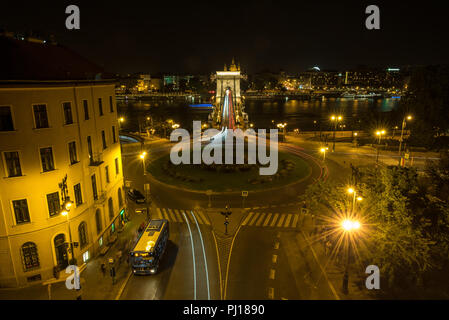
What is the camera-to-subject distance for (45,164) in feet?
61.1

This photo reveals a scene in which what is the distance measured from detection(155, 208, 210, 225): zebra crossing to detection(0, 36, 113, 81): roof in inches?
532

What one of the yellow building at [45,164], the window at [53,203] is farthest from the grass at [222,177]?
the window at [53,203]

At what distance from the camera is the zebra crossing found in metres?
28.2

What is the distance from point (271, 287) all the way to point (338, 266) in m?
5.27

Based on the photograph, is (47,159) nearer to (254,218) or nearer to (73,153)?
(73,153)

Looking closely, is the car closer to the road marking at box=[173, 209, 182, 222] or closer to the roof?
the road marking at box=[173, 209, 182, 222]

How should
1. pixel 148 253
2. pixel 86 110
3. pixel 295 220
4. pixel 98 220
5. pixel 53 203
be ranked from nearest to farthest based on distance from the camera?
pixel 53 203
pixel 148 253
pixel 86 110
pixel 98 220
pixel 295 220

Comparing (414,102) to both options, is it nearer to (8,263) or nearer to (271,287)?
(271,287)

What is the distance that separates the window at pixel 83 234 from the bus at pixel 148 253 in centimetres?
415

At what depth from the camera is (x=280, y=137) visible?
209ft

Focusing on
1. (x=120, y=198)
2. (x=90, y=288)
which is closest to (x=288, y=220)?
(x=120, y=198)

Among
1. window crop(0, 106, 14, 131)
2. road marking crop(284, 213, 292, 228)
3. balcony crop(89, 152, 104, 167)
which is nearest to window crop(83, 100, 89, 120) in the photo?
balcony crop(89, 152, 104, 167)

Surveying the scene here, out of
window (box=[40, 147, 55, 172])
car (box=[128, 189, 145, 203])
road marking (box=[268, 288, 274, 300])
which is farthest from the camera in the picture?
car (box=[128, 189, 145, 203])

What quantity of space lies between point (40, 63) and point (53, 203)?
8.72 metres
